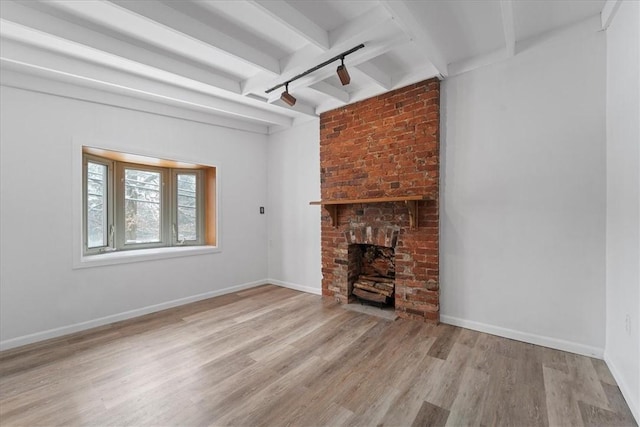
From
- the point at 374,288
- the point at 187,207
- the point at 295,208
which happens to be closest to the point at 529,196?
the point at 374,288

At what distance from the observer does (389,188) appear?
339 cm

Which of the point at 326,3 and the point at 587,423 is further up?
the point at 326,3

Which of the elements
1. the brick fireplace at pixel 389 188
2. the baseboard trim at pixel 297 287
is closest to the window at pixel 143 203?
the baseboard trim at pixel 297 287

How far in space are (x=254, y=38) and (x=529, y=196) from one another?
2883mm

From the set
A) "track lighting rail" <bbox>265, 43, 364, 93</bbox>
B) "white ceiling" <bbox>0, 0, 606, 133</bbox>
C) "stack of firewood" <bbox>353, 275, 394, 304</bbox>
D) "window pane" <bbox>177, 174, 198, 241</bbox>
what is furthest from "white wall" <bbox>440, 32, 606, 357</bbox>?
"window pane" <bbox>177, 174, 198, 241</bbox>

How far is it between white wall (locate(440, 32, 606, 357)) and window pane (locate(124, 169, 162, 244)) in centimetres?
396

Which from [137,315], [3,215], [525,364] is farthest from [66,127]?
[525,364]

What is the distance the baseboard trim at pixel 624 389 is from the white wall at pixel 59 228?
14.2 ft

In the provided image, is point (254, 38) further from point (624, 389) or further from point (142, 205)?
point (624, 389)

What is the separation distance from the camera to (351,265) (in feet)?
12.8

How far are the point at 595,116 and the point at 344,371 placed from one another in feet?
9.58

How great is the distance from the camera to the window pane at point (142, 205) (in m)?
3.93

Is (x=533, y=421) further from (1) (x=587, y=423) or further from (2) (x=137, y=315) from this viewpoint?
(2) (x=137, y=315)

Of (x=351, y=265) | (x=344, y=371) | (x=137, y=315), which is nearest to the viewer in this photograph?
(x=344, y=371)
